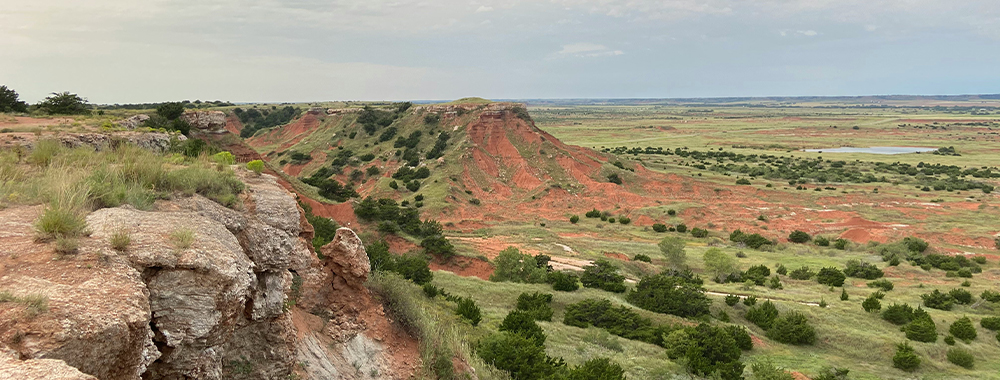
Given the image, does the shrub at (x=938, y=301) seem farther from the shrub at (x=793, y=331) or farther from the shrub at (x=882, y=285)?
the shrub at (x=793, y=331)

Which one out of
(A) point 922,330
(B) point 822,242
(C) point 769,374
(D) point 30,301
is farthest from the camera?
(B) point 822,242

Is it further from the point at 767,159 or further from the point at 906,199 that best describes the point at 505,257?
the point at 767,159

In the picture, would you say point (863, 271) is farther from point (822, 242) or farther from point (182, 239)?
point (182, 239)

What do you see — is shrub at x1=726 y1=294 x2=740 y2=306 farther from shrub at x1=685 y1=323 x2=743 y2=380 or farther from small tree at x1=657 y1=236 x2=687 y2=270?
small tree at x1=657 y1=236 x2=687 y2=270

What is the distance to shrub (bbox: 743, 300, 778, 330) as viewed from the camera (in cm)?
2181

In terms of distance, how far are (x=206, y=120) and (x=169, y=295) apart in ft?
102

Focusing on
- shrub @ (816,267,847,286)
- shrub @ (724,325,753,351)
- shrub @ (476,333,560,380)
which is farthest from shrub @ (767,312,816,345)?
shrub @ (476,333,560,380)

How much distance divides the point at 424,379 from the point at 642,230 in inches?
1410

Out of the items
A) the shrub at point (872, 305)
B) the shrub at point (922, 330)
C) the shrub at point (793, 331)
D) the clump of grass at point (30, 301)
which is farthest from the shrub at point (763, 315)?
the clump of grass at point (30, 301)

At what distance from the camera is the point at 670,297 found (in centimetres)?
2295

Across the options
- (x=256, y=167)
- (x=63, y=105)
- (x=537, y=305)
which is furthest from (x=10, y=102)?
(x=537, y=305)

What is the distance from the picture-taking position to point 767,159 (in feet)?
288

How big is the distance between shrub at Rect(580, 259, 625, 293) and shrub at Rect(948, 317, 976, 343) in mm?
13582

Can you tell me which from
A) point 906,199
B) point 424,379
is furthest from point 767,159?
point 424,379
